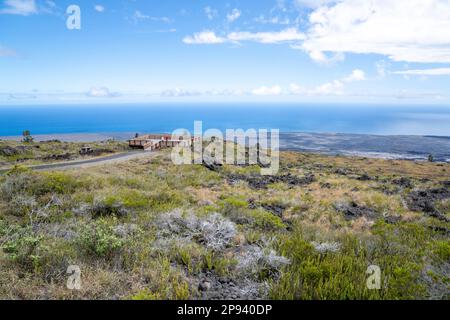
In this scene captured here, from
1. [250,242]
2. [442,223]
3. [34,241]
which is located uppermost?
[34,241]

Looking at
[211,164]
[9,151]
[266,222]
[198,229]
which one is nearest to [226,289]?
[198,229]

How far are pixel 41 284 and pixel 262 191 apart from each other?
46.2 feet

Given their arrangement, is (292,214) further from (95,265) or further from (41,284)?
(41,284)

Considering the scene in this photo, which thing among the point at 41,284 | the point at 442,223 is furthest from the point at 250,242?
the point at 442,223

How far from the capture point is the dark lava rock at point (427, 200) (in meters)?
13.8

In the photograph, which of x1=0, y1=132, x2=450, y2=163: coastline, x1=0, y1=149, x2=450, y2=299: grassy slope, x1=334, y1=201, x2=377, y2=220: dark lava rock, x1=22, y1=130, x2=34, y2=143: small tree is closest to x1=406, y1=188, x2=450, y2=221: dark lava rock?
x1=0, y1=149, x2=450, y2=299: grassy slope

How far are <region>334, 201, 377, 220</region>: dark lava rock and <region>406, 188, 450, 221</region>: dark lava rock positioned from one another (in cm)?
269

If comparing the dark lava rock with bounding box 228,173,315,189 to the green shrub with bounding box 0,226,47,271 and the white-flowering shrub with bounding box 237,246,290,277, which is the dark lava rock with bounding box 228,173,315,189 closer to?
the white-flowering shrub with bounding box 237,246,290,277

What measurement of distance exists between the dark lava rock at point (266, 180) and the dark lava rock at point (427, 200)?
7042mm

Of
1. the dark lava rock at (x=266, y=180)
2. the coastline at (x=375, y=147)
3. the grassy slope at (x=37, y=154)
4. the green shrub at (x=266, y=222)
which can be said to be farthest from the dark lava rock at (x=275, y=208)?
the coastline at (x=375, y=147)

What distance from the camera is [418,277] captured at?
17.2ft

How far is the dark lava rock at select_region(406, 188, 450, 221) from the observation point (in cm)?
1379

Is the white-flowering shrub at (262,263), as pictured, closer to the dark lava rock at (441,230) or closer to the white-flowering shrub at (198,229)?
the white-flowering shrub at (198,229)

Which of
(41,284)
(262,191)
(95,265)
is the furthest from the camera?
(262,191)
